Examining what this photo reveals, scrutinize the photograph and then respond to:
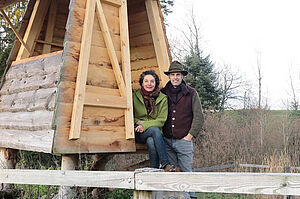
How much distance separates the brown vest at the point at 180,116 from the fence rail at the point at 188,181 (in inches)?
76.5

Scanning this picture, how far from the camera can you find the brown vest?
4586 mm

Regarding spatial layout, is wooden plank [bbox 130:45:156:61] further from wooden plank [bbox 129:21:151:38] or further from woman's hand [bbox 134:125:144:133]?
woman's hand [bbox 134:125:144:133]

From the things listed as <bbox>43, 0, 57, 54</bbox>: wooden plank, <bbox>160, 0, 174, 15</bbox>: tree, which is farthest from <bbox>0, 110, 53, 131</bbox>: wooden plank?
<bbox>160, 0, 174, 15</bbox>: tree

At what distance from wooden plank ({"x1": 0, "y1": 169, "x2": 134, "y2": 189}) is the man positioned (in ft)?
6.36

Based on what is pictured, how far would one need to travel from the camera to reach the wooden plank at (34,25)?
17.9 feet

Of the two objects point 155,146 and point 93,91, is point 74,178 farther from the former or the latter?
point 155,146

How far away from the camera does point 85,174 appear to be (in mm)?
2869

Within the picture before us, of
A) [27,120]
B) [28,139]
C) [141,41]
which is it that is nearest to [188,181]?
[28,139]

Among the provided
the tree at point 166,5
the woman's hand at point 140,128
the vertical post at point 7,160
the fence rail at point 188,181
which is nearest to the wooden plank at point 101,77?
the woman's hand at point 140,128

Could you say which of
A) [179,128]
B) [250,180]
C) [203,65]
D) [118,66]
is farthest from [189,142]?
[203,65]

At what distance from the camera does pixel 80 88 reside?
3.74 m

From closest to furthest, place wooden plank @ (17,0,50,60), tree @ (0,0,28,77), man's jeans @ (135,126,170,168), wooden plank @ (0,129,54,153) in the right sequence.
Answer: wooden plank @ (0,129,54,153) < man's jeans @ (135,126,170,168) < wooden plank @ (17,0,50,60) < tree @ (0,0,28,77)

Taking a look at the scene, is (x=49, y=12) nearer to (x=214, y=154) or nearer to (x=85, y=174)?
(x=85, y=174)

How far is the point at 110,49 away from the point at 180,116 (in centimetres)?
137
